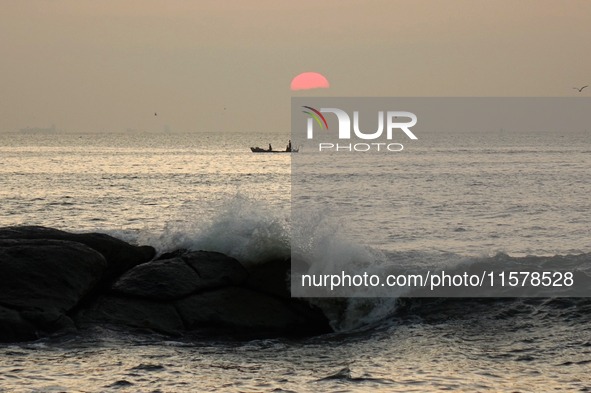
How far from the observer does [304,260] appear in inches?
669

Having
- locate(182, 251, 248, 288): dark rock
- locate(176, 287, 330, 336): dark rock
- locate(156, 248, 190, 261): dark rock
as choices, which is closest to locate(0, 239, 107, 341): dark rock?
locate(156, 248, 190, 261): dark rock

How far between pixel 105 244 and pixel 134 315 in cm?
264

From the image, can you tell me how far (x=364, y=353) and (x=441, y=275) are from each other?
492 cm

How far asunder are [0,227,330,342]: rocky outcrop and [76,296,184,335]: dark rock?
17 millimetres

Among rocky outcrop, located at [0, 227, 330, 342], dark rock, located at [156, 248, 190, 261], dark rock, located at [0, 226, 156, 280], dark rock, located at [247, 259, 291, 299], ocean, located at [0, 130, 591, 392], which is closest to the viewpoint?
ocean, located at [0, 130, 591, 392]

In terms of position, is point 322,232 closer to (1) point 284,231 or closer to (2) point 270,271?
(1) point 284,231

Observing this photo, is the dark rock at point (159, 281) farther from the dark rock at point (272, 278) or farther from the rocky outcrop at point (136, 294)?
the dark rock at point (272, 278)

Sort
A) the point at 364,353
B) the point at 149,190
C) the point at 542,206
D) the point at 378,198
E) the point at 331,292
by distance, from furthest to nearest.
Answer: the point at 149,190 → the point at 378,198 → the point at 542,206 → the point at 331,292 → the point at 364,353

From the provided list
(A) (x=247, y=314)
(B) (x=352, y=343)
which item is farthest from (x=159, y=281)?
(B) (x=352, y=343)

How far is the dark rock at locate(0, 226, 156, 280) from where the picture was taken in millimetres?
16000

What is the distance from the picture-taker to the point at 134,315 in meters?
14.3

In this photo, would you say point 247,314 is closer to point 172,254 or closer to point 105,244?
point 172,254

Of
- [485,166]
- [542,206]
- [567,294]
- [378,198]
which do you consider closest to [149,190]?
[378,198]

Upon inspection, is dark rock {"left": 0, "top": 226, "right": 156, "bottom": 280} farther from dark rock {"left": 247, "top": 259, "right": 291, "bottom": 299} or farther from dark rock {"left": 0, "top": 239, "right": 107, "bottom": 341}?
dark rock {"left": 247, "top": 259, "right": 291, "bottom": 299}
